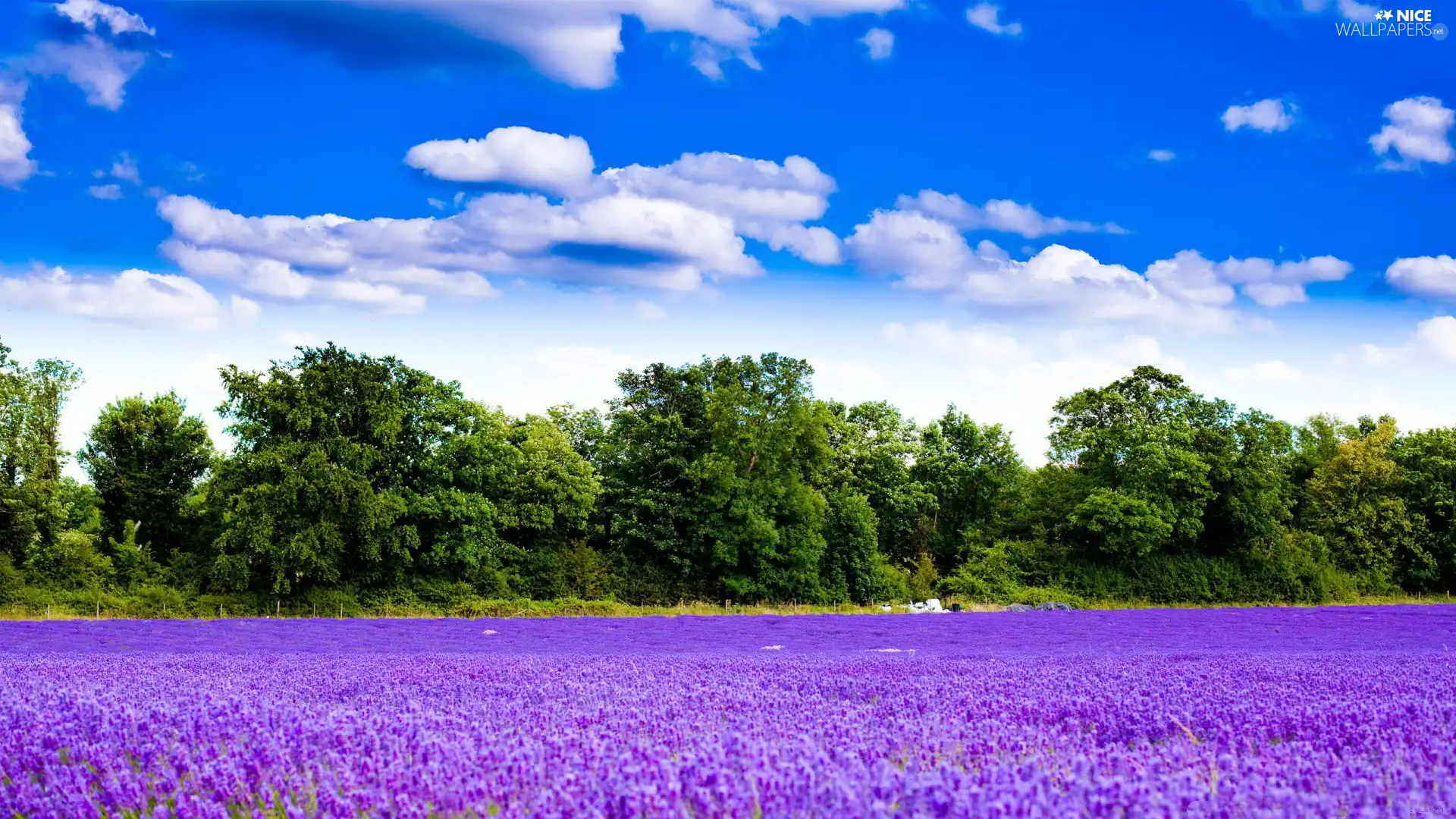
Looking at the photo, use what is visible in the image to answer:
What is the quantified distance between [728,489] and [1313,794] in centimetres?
3525

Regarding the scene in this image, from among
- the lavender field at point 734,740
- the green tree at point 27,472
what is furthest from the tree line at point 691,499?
the lavender field at point 734,740

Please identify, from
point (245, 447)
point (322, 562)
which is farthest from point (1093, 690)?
point (245, 447)

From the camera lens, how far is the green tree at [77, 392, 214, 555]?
39688 millimetres

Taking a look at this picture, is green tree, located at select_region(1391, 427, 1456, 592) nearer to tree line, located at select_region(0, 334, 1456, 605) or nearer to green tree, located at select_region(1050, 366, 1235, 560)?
tree line, located at select_region(0, 334, 1456, 605)

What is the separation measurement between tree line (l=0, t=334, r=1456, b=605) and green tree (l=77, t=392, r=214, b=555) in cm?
10

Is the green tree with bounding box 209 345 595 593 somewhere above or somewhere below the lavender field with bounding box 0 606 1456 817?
above

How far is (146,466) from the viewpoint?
4041 centimetres

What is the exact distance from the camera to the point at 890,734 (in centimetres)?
424

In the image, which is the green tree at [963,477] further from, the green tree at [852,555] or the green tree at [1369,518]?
the green tree at [1369,518]

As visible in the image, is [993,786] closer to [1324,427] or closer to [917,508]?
[917,508]

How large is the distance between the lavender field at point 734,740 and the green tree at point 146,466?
34344 millimetres

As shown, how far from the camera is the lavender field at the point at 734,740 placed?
2.88m

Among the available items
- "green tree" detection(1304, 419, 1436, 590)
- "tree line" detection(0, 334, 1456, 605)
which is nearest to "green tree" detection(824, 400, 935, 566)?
"tree line" detection(0, 334, 1456, 605)

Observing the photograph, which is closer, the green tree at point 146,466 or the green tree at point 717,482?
the green tree at point 717,482
